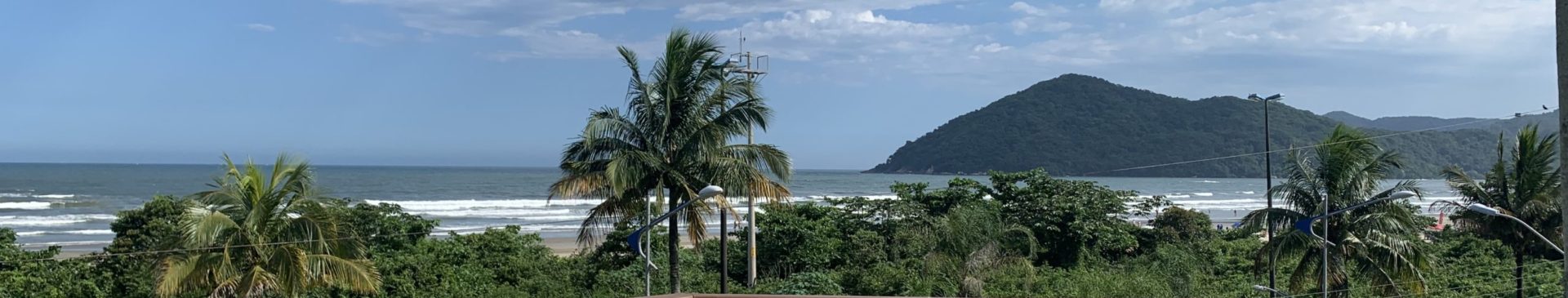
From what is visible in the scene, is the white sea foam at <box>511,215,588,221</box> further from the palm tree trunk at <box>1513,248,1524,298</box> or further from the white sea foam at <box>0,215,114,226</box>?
the palm tree trunk at <box>1513,248,1524,298</box>

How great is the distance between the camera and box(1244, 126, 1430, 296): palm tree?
1903cm

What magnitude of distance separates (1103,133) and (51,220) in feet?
227

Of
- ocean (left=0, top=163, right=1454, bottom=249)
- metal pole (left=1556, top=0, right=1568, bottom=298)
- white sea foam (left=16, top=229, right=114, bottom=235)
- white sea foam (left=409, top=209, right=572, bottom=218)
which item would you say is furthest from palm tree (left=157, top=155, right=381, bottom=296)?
white sea foam (left=409, top=209, right=572, bottom=218)

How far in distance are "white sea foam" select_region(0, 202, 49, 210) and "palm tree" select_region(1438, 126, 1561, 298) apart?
198ft

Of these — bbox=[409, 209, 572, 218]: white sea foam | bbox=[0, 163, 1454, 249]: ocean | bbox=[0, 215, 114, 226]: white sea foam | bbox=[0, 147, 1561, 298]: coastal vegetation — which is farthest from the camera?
bbox=[409, 209, 572, 218]: white sea foam

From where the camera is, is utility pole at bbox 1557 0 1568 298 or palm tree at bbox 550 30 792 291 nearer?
utility pole at bbox 1557 0 1568 298

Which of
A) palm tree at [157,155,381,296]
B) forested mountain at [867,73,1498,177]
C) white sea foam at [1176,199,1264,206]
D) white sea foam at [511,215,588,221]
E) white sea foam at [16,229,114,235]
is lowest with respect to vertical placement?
white sea foam at [16,229,114,235]

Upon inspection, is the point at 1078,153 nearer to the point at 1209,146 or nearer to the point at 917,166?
the point at 1209,146

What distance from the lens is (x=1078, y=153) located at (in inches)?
3482

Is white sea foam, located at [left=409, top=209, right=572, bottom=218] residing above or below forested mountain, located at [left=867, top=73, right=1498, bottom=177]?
below

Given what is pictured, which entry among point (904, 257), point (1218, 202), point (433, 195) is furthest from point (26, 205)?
point (1218, 202)

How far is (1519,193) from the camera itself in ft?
68.4

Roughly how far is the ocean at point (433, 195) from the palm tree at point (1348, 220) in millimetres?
9297

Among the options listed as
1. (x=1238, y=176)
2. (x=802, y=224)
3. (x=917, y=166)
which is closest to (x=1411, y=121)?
(x=1238, y=176)
